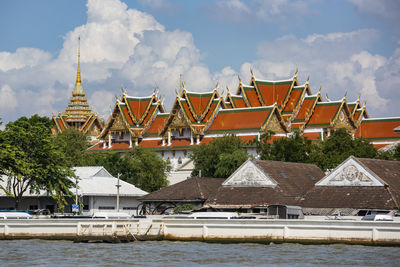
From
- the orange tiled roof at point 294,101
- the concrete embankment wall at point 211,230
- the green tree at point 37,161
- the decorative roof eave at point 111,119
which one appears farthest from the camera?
the decorative roof eave at point 111,119

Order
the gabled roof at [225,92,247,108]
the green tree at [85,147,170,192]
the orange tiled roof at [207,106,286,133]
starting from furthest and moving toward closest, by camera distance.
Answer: the gabled roof at [225,92,247,108] < the orange tiled roof at [207,106,286,133] < the green tree at [85,147,170,192]

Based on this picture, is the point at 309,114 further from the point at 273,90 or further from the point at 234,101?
the point at 234,101

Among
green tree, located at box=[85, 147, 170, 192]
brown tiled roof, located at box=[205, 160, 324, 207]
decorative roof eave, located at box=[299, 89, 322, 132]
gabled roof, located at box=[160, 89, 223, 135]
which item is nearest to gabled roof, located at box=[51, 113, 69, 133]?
gabled roof, located at box=[160, 89, 223, 135]

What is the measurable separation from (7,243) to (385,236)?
16.2 metres

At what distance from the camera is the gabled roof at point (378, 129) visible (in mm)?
91188

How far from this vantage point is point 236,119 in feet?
301

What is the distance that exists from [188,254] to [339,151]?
38.4m

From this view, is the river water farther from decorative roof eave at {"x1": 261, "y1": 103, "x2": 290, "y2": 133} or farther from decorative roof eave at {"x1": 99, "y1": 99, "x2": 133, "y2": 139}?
decorative roof eave at {"x1": 99, "y1": 99, "x2": 133, "y2": 139}

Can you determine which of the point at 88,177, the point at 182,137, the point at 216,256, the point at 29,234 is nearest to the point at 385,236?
the point at 216,256

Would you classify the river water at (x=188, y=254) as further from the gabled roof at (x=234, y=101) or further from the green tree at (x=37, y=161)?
the gabled roof at (x=234, y=101)

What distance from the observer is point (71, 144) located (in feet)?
316

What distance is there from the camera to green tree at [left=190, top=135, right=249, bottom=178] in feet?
221

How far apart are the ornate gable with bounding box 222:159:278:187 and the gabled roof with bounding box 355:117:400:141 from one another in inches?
1671

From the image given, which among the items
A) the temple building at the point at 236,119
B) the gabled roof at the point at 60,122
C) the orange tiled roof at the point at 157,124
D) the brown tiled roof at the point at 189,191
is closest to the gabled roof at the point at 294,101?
the temple building at the point at 236,119
